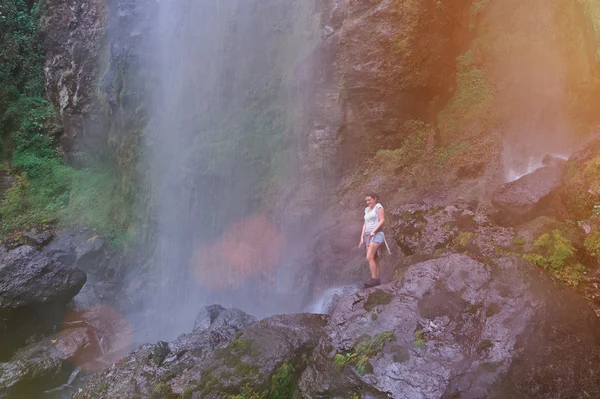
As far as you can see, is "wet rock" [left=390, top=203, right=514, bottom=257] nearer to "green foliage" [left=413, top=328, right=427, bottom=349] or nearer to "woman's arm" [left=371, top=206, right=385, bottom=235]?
"woman's arm" [left=371, top=206, right=385, bottom=235]

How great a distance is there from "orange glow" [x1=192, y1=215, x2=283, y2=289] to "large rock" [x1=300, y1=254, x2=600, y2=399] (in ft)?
21.9

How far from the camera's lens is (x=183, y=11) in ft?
52.1

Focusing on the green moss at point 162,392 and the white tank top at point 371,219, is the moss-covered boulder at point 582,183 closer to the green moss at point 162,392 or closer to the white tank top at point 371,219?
the white tank top at point 371,219

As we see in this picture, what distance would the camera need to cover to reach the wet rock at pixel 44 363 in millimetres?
8062

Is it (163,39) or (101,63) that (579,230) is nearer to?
(163,39)

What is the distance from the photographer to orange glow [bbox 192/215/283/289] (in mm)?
11820

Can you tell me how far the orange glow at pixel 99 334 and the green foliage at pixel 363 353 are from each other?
294 inches

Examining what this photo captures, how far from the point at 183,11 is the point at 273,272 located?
12234 mm

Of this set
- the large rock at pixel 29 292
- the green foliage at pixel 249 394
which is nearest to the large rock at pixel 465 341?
the green foliage at pixel 249 394

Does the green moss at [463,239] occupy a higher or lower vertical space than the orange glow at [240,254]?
higher

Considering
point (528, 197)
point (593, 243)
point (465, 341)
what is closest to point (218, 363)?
point (465, 341)

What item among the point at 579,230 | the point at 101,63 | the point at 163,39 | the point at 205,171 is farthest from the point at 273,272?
the point at 101,63

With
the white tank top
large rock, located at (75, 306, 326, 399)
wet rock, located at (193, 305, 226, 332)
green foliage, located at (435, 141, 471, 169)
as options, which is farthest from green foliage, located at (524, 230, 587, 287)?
wet rock, located at (193, 305, 226, 332)

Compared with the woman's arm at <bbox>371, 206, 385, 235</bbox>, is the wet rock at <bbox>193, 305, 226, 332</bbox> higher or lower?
lower
